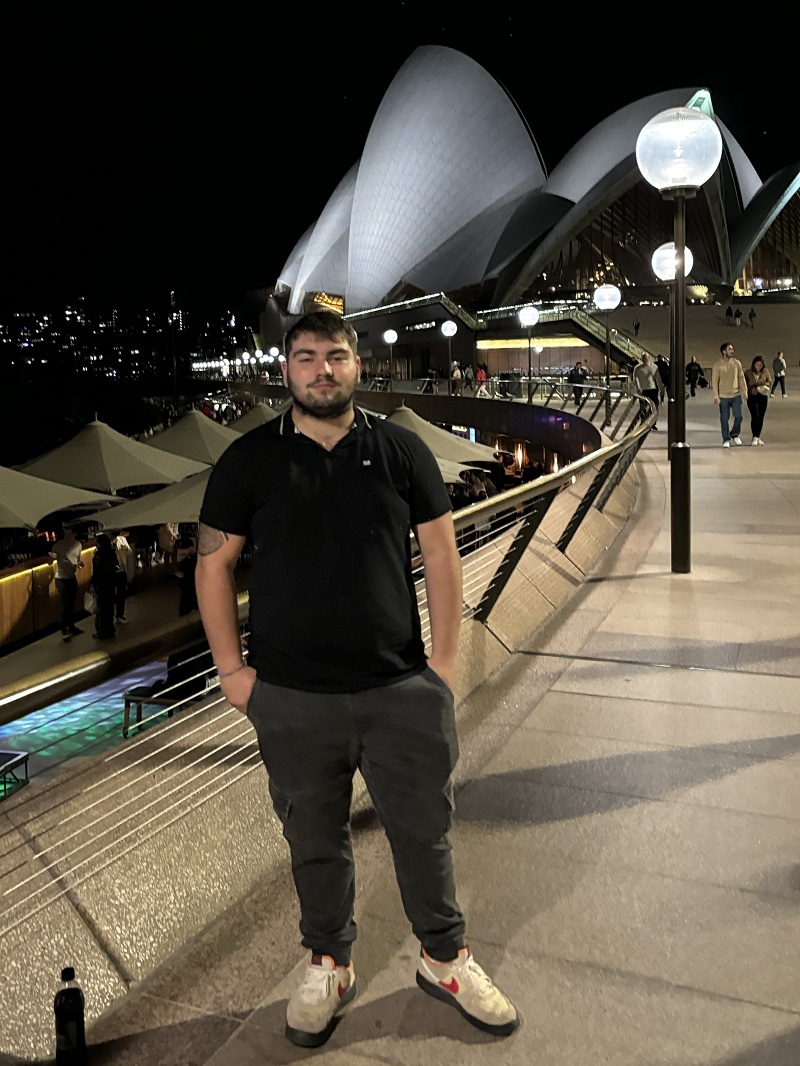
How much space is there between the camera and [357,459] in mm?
2055

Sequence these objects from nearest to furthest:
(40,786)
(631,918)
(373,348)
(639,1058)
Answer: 1. (639,1058)
2. (631,918)
3. (40,786)
4. (373,348)

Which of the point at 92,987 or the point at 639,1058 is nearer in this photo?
the point at 639,1058

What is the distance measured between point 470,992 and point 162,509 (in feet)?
34.9

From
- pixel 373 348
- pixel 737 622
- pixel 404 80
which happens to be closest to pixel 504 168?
pixel 404 80

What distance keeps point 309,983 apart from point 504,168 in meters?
63.4

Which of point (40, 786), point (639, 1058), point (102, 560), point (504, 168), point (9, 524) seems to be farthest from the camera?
point (504, 168)

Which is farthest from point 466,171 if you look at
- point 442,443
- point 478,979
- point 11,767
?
point 478,979

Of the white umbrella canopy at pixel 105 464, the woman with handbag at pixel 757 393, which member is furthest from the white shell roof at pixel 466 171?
the white umbrella canopy at pixel 105 464

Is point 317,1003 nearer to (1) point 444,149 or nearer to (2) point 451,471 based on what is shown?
(2) point 451,471

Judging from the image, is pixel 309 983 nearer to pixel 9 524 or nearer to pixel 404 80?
pixel 9 524

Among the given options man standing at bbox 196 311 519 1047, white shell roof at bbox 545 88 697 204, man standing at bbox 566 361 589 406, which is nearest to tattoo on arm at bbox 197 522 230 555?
man standing at bbox 196 311 519 1047

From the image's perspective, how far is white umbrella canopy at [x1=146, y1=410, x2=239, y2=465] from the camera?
19344 millimetres

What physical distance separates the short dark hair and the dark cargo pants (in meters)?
0.75

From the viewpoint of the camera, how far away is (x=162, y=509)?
40.1 ft
